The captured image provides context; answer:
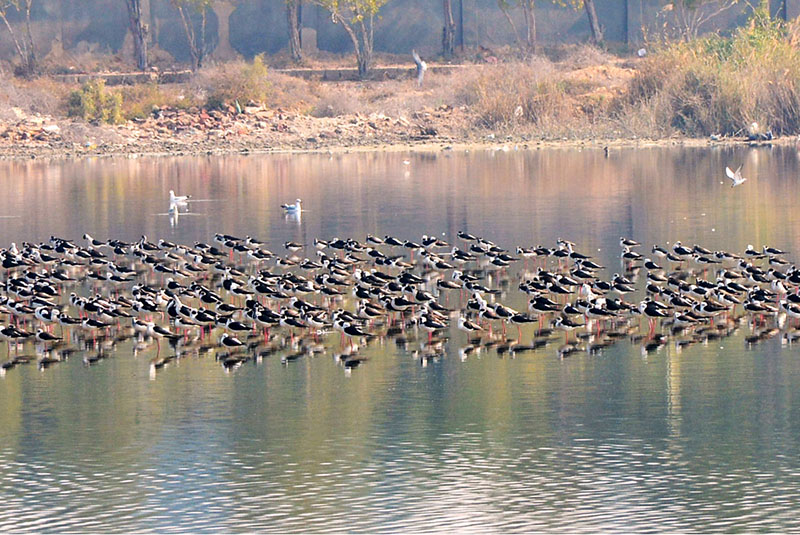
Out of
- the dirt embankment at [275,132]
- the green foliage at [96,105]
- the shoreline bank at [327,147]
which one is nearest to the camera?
the shoreline bank at [327,147]

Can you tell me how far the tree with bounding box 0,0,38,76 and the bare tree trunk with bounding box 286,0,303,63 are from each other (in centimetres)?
1236

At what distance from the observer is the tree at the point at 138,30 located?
7769 cm

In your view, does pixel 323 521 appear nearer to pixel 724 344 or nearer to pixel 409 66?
pixel 724 344

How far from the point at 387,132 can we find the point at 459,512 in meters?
53.4

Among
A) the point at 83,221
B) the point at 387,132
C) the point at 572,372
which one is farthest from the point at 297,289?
the point at 387,132

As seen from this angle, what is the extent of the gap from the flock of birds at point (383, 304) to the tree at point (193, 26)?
4943 cm

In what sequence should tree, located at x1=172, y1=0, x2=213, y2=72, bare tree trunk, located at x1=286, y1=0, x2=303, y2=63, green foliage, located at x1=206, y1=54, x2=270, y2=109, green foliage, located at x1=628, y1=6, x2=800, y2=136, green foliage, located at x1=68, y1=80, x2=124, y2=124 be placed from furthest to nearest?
bare tree trunk, located at x1=286, y1=0, x2=303, y2=63, tree, located at x1=172, y1=0, x2=213, y2=72, green foliage, located at x1=206, y1=54, x2=270, y2=109, green foliage, located at x1=68, y1=80, x2=124, y2=124, green foliage, located at x1=628, y1=6, x2=800, y2=136

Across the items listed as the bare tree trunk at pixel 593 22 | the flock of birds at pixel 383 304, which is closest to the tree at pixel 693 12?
the bare tree trunk at pixel 593 22

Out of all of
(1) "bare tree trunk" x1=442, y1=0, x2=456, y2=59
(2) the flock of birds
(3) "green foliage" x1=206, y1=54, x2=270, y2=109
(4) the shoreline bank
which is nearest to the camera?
(2) the flock of birds

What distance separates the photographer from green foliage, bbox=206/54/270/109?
228 ft

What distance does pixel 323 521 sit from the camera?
14.4 meters

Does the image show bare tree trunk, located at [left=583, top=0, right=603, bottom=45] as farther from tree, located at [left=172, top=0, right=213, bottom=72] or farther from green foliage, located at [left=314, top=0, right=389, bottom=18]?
tree, located at [left=172, top=0, right=213, bottom=72]

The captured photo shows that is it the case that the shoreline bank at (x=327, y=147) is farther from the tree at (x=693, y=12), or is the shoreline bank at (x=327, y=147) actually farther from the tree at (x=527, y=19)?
the tree at (x=527, y=19)

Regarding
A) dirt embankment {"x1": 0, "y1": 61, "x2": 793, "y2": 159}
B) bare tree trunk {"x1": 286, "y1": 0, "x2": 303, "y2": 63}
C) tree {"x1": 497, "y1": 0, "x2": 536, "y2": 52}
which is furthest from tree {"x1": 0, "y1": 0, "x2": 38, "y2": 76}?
tree {"x1": 497, "y1": 0, "x2": 536, "y2": 52}
